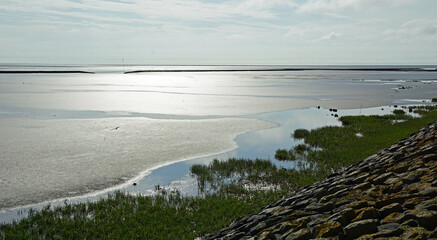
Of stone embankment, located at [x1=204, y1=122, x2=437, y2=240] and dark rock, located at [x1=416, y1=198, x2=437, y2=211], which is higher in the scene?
dark rock, located at [x1=416, y1=198, x2=437, y2=211]

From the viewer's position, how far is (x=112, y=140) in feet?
81.8

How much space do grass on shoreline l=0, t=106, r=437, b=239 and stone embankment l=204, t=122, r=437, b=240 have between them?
155cm

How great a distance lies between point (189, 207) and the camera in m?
13.4

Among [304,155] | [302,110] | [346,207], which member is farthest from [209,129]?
[346,207]

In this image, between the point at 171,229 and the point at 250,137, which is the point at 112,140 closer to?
the point at 250,137

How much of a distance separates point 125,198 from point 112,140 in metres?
11.4

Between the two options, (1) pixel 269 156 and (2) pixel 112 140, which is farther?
(2) pixel 112 140

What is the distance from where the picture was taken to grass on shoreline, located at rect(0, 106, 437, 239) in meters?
11.3

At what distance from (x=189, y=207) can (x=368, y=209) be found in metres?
7.38

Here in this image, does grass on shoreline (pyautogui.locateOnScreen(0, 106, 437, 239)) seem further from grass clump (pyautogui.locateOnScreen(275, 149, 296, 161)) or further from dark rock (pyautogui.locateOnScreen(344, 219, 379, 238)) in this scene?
dark rock (pyautogui.locateOnScreen(344, 219, 379, 238))

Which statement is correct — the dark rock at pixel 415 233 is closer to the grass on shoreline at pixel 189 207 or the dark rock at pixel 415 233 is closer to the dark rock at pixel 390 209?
the dark rock at pixel 390 209

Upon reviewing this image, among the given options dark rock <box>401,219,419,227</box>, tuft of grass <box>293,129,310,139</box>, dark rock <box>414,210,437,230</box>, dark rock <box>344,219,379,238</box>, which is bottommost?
tuft of grass <box>293,129,310,139</box>

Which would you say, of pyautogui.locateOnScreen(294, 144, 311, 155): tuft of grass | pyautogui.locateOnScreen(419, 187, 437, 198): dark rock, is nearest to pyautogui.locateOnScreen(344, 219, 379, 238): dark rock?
pyautogui.locateOnScreen(419, 187, 437, 198): dark rock

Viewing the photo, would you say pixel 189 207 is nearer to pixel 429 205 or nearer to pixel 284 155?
pixel 429 205
